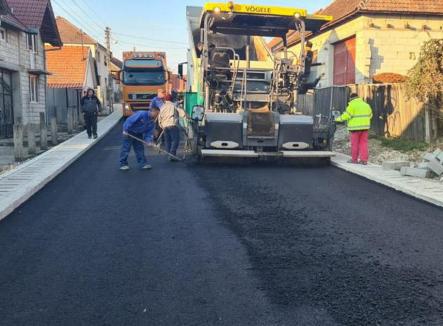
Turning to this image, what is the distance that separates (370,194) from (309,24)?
4959mm

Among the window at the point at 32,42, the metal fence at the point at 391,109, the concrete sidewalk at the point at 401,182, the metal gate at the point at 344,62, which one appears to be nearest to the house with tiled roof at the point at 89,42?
the window at the point at 32,42

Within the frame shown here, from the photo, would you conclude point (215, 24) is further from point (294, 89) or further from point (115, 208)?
point (115, 208)

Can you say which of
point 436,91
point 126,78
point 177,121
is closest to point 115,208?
point 177,121

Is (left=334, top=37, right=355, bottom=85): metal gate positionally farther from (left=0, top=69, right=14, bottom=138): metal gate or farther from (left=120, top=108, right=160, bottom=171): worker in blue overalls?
(left=0, top=69, right=14, bottom=138): metal gate

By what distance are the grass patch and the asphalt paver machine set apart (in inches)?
82.6

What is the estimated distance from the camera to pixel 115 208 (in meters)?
6.52

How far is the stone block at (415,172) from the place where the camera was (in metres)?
8.61

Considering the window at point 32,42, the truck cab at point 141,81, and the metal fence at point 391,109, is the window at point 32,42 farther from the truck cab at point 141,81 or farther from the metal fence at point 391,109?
the metal fence at point 391,109

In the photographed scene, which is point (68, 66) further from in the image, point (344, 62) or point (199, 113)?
point (199, 113)

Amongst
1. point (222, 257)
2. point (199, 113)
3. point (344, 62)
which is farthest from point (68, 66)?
point (222, 257)

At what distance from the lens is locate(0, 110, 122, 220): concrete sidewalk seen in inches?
270

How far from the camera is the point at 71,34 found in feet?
184

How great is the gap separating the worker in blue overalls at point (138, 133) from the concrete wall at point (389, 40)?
13075 mm

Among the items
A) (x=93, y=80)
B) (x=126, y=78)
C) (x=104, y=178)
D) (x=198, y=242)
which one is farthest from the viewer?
(x=93, y=80)
